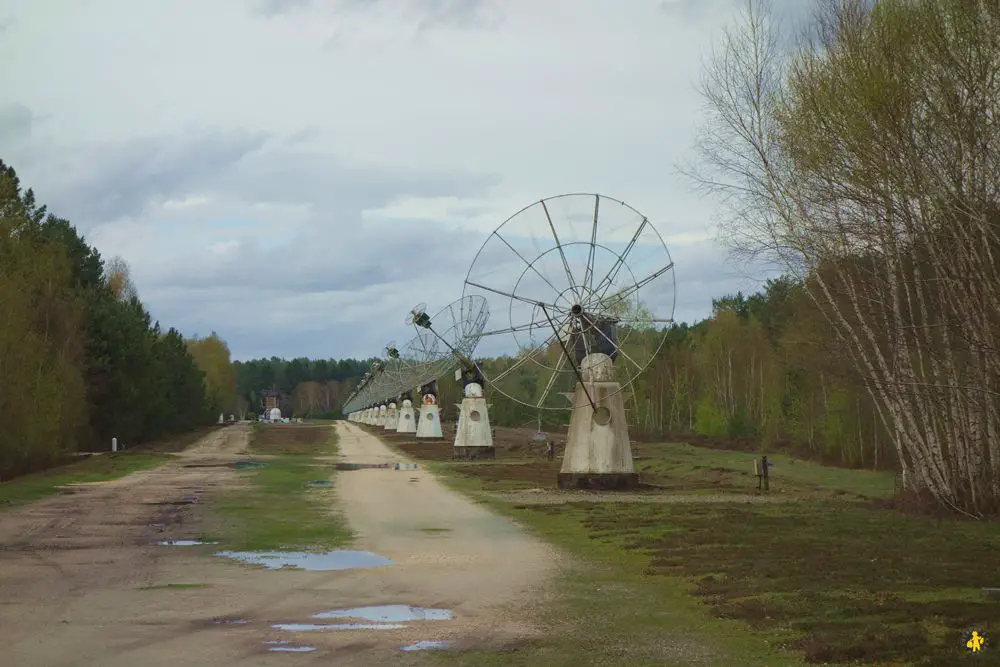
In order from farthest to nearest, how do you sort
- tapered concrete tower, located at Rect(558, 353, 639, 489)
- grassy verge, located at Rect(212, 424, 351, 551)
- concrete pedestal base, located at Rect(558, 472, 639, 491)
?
concrete pedestal base, located at Rect(558, 472, 639, 491) → tapered concrete tower, located at Rect(558, 353, 639, 489) → grassy verge, located at Rect(212, 424, 351, 551)

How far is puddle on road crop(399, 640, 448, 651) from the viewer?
12156 millimetres

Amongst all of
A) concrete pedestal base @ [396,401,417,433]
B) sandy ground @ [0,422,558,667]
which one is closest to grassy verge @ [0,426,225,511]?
sandy ground @ [0,422,558,667]

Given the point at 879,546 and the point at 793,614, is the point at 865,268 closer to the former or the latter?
the point at 879,546

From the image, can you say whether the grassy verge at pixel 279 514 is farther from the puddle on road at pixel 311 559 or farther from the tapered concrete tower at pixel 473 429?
the tapered concrete tower at pixel 473 429

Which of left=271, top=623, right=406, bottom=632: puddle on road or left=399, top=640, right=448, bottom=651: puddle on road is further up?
left=271, top=623, right=406, bottom=632: puddle on road

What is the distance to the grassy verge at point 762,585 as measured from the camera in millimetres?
11938

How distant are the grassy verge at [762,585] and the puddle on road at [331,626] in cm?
182

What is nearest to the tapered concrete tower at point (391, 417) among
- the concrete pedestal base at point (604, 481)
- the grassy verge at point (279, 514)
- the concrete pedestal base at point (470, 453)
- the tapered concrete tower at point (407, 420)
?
the tapered concrete tower at point (407, 420)

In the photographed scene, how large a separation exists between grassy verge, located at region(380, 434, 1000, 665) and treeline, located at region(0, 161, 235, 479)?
2420 centimetres

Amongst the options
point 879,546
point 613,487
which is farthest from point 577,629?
point 613,487

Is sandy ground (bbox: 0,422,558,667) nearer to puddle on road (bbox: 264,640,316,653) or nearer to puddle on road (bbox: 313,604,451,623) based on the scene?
puddle on road (bbox: 264,640,316,653)

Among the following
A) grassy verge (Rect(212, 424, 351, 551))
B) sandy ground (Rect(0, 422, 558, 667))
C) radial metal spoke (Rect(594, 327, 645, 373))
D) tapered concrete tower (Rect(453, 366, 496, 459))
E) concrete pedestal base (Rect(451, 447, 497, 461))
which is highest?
radial metal spoke (Rect(594, 327, 645, 373))

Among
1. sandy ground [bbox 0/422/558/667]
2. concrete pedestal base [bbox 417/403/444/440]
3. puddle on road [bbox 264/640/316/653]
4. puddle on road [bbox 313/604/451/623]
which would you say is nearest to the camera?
puddle on road [bbox 264/640/316/653]

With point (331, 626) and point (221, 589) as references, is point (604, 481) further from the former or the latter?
point (331, 626)
